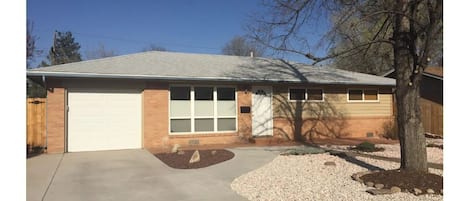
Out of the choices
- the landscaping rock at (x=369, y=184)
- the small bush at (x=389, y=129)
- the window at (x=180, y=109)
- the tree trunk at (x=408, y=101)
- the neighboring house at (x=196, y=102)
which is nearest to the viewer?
the landscaping rock at (x=369, y=184)

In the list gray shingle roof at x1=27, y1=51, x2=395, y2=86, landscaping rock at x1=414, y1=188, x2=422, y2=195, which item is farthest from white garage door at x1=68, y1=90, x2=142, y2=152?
landscaping rock at x1=414, y1=188, x2=422, y2=195

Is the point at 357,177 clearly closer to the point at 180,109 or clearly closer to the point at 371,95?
the point at 180,109

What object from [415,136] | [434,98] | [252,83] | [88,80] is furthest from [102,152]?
[434,98]

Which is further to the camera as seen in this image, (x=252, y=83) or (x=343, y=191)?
(x=252, y=83)

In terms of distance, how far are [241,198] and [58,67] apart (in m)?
9.07

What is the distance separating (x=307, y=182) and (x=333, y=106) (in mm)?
9942

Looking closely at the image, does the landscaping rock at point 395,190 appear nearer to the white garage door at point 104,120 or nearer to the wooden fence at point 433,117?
the white garage door at point 104,120

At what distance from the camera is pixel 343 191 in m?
5.92

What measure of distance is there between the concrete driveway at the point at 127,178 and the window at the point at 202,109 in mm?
2801

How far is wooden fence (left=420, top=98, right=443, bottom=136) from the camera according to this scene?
16.5m

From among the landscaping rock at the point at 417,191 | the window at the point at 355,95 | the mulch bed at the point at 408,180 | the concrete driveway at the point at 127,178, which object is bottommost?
the concrete driveway at the point at 127,178

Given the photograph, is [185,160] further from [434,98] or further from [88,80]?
[434,98]

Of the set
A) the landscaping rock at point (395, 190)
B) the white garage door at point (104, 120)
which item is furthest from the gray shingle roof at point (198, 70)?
the landscaping rock at point (395, 190)

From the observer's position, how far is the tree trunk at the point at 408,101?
6.50m
